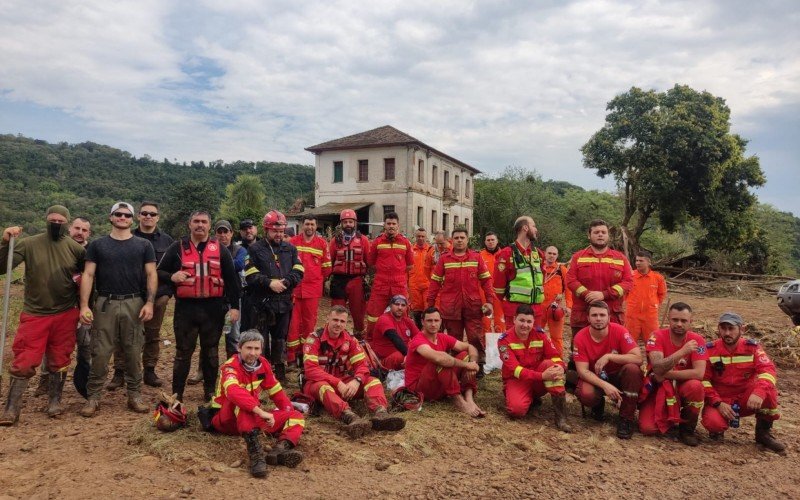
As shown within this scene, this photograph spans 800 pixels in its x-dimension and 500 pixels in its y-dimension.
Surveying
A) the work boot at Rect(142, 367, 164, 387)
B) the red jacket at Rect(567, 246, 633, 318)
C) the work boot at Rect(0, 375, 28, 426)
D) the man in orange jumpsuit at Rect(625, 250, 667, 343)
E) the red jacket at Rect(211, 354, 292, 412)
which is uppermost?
the red jacket at Rect(567, 246, 633, 318)

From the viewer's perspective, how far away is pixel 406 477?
352 centimetres

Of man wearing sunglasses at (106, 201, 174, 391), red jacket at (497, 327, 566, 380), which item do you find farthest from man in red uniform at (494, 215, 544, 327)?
man wearing sunglasses at (106, 201, 174, 391)

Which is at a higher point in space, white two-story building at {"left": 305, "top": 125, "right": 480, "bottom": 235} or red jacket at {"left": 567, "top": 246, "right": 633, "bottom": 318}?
white two-story building at {"left": 305, "top": 125, "right": 480, "bottom": 235}

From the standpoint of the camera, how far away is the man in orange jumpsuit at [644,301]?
7.16 m

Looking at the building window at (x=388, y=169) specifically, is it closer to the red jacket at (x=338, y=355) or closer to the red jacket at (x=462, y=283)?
the red jacket at (x=462, y=283)

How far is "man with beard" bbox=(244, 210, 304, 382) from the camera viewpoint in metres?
5.48

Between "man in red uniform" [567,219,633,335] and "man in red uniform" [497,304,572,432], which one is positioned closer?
"man in red uniform" [497,304,572,432]

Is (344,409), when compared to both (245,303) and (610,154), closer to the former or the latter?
(245,303)

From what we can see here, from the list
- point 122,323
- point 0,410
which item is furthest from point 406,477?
point 0,410

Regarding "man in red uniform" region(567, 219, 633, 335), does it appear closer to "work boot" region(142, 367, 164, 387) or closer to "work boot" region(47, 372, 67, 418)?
"work boot" region(142, 367, 164, 387)

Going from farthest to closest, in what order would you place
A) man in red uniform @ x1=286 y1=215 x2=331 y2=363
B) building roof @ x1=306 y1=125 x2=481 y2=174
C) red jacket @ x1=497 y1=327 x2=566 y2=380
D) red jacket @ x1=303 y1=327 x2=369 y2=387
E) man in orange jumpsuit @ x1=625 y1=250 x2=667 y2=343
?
building roof @ x1=306 y1=125 x2=481 y2=174, man in orange jumpsuit @ x1=625 y1=250 x2=667 y2=343, man in red uniform @ x1=286 y1=215 x2=331 y2=363, red jacket @ x1=497 y1=327 x2=566 y2=380, red jacket @ x1=303 y1=327 x2=369 y2=387

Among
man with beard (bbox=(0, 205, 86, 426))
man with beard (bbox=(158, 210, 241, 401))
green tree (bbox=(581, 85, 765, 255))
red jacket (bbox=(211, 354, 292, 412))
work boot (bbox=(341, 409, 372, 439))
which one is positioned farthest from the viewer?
green tree (bbox=(581, 85, 765, 255))

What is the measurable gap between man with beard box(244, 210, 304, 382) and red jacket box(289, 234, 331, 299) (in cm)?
40

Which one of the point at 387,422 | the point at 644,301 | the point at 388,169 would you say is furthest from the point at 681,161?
the point at 387,422
